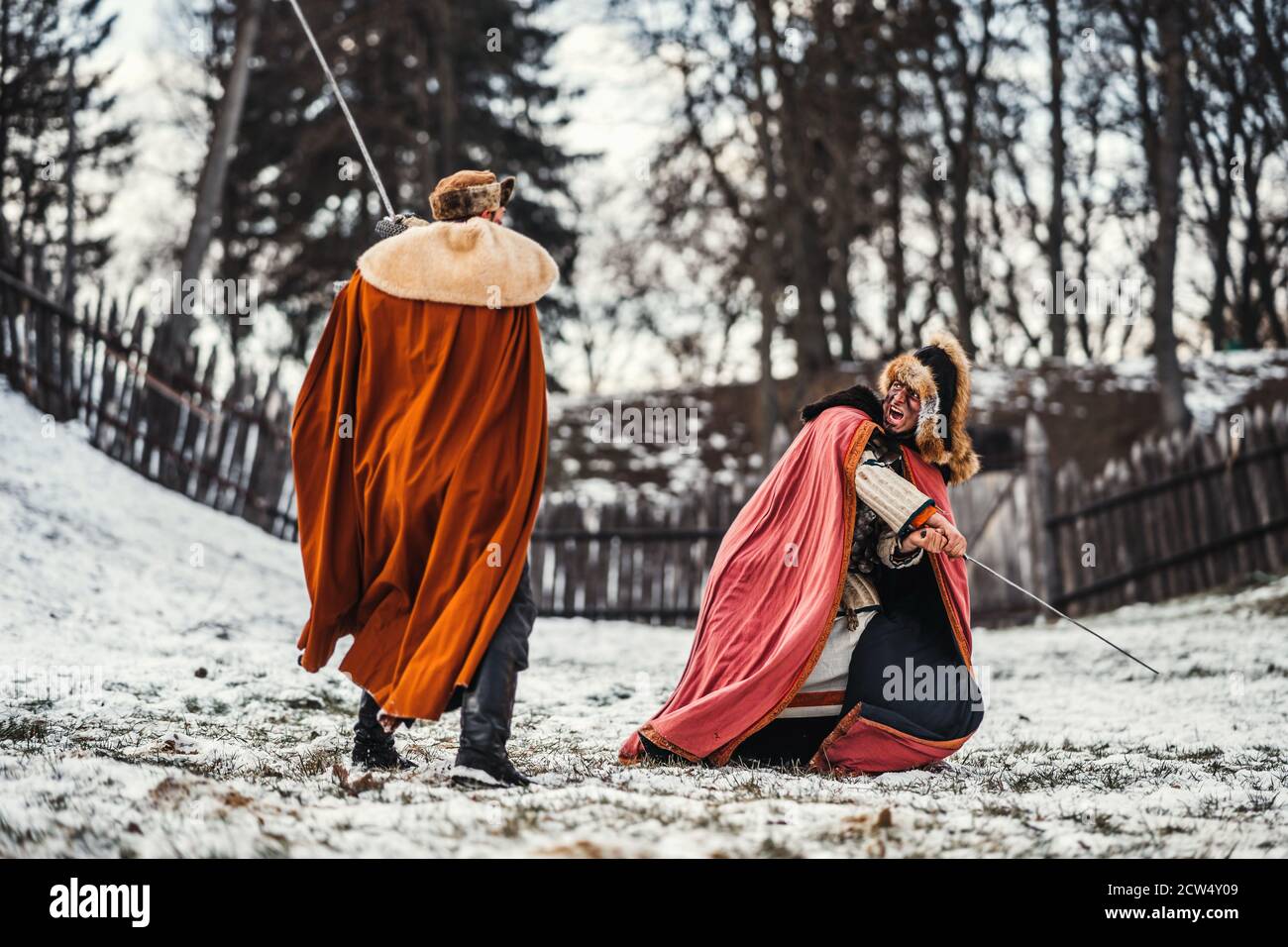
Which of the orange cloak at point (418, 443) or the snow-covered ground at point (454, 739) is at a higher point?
the orange cloak at point (418, 443)

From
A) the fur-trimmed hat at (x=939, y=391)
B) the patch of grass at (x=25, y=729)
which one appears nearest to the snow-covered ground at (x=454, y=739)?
the patch of grass at (x=25, y=729)

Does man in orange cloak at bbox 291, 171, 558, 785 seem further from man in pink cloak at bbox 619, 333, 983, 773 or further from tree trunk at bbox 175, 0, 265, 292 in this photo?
tree trunk at bbox 175, 0, 265, 292

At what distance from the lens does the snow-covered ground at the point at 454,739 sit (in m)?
3.01

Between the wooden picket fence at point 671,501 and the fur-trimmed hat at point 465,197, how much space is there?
24.5ft

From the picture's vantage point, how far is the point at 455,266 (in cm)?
395

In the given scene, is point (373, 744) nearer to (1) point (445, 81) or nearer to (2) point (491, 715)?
(2) point (491, 715)

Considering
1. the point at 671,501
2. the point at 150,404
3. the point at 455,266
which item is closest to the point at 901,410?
the point at 455,266

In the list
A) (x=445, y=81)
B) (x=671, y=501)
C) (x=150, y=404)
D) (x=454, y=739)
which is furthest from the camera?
(x=445, y=81)

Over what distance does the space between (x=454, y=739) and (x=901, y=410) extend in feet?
7.48

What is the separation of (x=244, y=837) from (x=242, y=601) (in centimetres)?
601

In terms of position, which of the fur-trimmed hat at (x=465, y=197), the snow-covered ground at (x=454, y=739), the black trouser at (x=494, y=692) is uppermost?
the fur-trimmed hat at (x=465, y=197)

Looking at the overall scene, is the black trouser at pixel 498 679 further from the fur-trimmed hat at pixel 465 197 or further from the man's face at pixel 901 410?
the man's face at pixel 901 410
